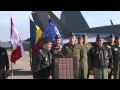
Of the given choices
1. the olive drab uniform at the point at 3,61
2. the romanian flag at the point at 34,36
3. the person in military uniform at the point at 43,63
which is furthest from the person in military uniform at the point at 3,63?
the romanian flag at the point at 34,36

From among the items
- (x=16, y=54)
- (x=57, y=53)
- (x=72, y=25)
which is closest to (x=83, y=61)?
(x=16, y=54)

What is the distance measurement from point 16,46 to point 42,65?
9.30 feet

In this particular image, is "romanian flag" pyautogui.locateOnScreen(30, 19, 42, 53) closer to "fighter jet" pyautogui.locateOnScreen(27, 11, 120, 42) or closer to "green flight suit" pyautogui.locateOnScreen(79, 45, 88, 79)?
"fighter jet" pyautogui.locateOnScreen(27, 11, 120, 42)

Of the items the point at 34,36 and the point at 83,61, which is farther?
the point at 34,36

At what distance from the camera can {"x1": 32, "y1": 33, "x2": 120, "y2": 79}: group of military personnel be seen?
4688 millimetres

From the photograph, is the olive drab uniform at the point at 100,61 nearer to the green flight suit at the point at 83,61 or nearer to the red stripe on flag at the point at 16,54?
the green flight suit at the point at 83,61

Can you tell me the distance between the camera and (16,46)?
24.3 ft

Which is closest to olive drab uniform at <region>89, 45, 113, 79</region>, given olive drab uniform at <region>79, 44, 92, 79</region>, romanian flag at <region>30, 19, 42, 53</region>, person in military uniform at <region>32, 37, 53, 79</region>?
olive drab uniform at <region>79, 44, 92, 79</region>

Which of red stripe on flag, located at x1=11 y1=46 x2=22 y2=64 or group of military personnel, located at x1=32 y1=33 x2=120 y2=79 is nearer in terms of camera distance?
group of military personnel, located at x1=32 y1=33 x2=120 y2=79

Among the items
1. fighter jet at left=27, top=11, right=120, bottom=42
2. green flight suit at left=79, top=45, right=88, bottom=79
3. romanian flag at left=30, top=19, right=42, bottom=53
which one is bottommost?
green flight suit at left=79, top=45, right=88, bottom=79

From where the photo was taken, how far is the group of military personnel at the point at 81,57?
185 inches

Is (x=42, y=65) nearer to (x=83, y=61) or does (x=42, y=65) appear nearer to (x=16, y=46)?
(x=83, y=61)
